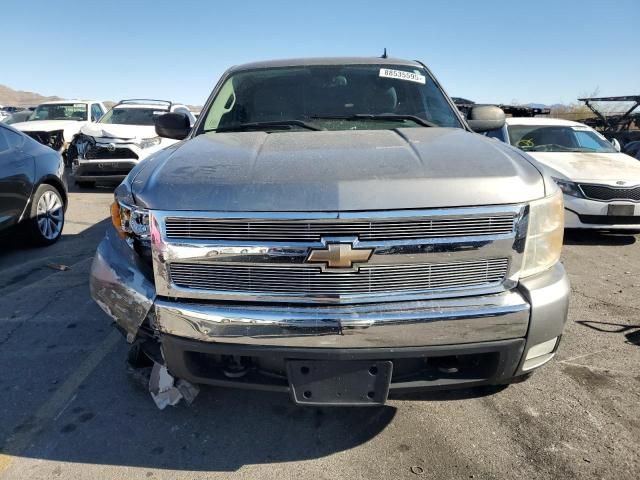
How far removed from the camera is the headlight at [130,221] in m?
2.20

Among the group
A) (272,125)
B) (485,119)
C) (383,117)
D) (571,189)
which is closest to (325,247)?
(272,125)

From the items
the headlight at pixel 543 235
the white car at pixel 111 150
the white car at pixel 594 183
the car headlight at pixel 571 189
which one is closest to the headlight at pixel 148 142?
the white car at pixel 111 150

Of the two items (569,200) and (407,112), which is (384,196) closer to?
(407,112)

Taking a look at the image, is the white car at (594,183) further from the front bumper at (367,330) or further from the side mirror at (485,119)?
the front bumper at (367,330)

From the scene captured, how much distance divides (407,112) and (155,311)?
2.26 meters

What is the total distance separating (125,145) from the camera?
968 centimetres

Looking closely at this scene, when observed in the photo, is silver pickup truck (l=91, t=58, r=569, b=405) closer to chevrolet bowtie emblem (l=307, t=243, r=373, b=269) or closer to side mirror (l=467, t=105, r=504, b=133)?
chevrolet bowtie emblem (l=307, t=243, r=373, b=269)

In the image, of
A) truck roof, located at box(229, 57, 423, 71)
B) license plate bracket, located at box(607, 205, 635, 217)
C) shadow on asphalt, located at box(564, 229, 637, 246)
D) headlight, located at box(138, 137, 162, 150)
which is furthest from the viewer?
headlight, located at box(138, 137, 162, 150)

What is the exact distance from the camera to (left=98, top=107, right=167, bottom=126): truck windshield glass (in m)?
11.2

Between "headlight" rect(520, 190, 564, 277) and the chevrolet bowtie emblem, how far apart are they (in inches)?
28.3

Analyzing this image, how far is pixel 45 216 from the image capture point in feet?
19.6

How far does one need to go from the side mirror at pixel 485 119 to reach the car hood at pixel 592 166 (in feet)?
9.88

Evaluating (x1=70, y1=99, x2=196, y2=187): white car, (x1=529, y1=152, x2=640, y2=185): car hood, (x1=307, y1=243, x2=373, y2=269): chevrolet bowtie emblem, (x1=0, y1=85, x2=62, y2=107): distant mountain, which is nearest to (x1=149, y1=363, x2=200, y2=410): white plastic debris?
(x1=307, y1=243, x2=373, y2=269): chevrolet bowtie emblem

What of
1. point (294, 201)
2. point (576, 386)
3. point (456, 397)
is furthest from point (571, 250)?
point (294, 201)
